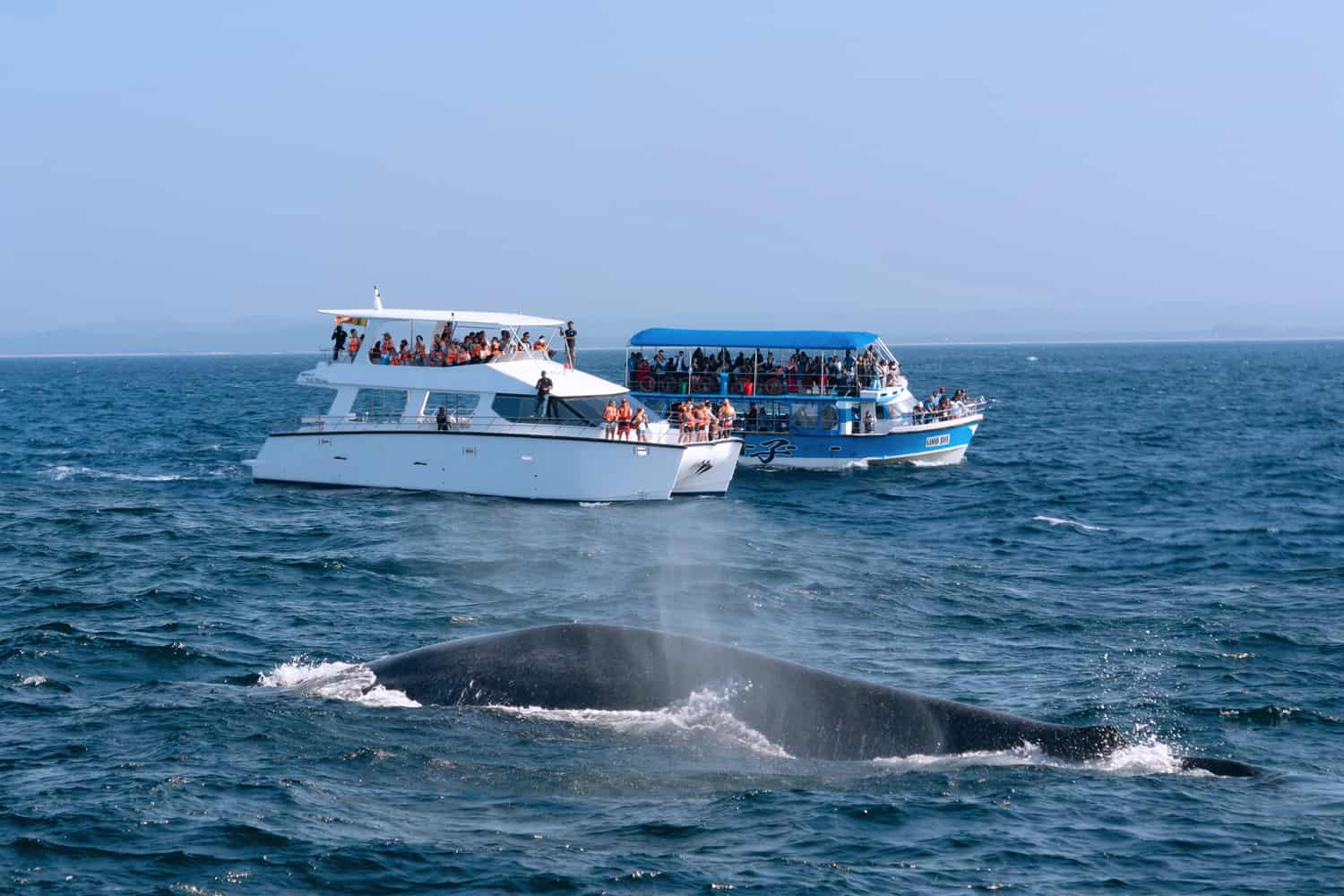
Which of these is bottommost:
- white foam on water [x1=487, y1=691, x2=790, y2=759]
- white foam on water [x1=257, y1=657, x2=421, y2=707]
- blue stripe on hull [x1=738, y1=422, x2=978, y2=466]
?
white foam on water [x1=257, y1=657, x2=421, y2=707]

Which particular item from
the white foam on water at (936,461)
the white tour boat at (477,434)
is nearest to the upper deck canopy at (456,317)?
the white tour boat at (477,434)

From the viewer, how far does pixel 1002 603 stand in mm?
24984

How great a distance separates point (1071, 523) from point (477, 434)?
1626cm

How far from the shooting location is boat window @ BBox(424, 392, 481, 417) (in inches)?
1534

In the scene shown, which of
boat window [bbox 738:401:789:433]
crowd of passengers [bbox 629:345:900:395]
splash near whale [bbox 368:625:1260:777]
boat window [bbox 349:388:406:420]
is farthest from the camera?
boat window [bbox 738:401:789:433]

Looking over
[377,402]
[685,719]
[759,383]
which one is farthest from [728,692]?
[759,383]

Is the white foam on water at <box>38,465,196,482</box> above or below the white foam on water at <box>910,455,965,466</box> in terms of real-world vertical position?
below

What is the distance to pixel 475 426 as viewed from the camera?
1511 inches

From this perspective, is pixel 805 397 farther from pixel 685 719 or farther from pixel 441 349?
pixel 685 719

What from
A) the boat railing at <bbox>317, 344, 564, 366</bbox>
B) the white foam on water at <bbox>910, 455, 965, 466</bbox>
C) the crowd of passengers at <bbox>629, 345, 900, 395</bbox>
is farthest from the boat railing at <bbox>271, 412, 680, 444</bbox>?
the white foam on water at <bbox>910, 455, 965, 466</bbox>

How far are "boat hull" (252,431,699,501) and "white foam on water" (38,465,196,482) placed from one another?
781cm

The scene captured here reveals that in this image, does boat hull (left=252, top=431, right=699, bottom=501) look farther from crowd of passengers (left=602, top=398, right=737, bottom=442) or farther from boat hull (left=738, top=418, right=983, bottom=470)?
boat hull (left=738, top=418, right=983, bottom=470)

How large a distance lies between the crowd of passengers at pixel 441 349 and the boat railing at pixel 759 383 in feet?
36.1

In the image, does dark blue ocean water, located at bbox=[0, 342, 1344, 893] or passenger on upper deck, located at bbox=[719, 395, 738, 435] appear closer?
dark blue ocean water, located at bbox=[0, 342, 1344, 893]
